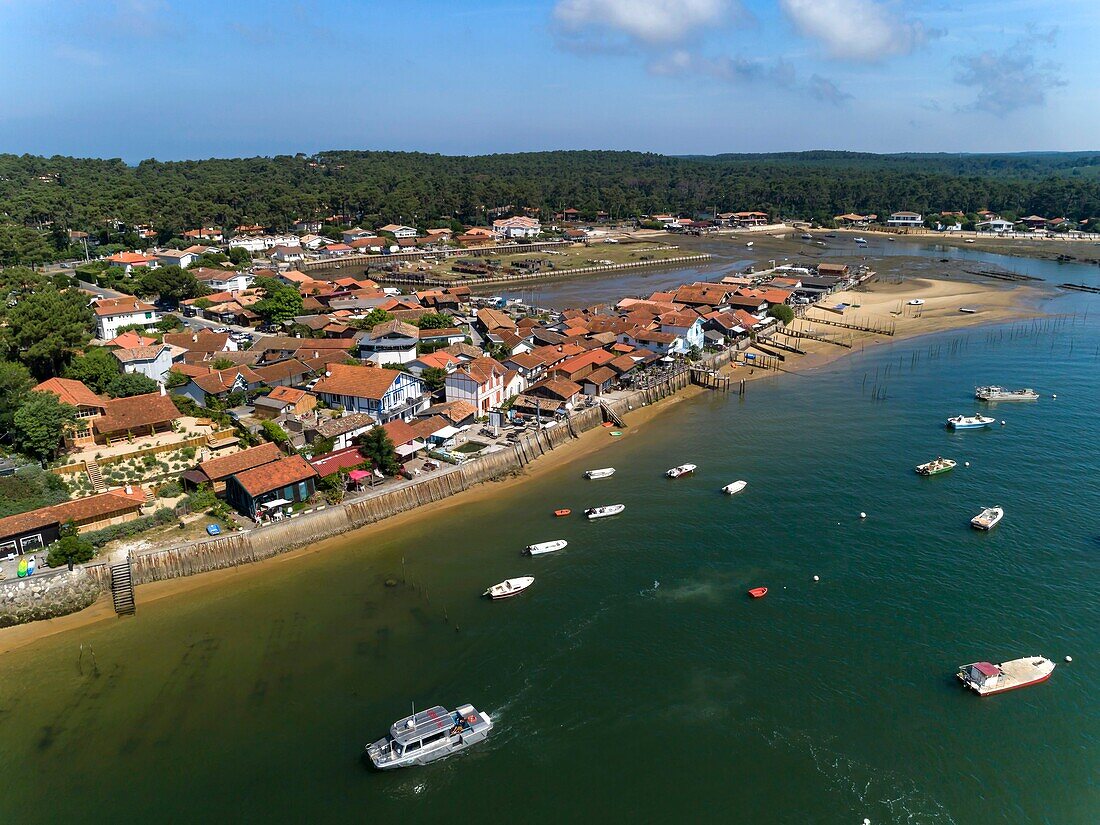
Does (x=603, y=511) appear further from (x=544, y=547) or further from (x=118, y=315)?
(x=118, y=315)

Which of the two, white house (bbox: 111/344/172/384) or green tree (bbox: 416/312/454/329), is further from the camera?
green tree (bbox: 416/312/454/329)

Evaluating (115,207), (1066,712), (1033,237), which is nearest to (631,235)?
(1033,237)

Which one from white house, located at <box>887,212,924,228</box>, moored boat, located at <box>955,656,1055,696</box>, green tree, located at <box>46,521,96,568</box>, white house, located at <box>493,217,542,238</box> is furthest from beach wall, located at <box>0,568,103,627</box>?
white house, located at <box>887,212,924,228</box>

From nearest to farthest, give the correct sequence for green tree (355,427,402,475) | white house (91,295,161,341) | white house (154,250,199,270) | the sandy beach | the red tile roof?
the sandy beach → the red tile roof → green tree (355,427,402,475) → white house (91,295,161,341) → white house (154,250,199,270)

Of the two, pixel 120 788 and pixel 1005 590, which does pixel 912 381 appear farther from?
pixel 120 788

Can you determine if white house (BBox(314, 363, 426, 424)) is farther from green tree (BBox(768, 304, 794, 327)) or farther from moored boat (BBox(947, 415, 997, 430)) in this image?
green tree (BBox(768, 304, 794, 327))

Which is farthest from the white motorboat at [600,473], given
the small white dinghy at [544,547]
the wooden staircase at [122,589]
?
the wooden staircase at [122,589]
